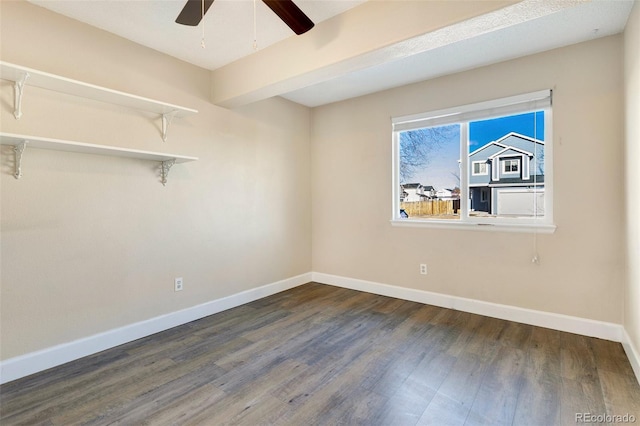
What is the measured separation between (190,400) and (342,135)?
339cm

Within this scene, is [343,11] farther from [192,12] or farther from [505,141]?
[505,141]

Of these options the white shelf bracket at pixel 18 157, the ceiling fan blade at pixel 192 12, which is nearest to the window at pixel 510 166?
the ceiling fan blade at pixel 192 12

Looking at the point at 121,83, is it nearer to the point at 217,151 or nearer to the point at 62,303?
the point at 217,151

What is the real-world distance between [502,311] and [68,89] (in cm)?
417

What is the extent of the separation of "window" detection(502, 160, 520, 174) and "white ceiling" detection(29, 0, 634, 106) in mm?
991

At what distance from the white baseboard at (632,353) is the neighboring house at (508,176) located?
3.76 feet

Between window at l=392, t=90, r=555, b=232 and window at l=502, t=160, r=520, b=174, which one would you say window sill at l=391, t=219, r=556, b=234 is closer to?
window at l=392, t=90, r=555, b=232

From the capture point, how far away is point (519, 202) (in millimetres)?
2939

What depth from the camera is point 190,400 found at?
1.80 meters

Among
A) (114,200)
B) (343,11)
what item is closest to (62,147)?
(114,200)

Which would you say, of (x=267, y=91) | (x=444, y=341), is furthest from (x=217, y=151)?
(x=444, y=341)

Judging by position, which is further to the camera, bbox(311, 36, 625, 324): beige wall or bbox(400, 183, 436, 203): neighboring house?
bbox(400, 183, 436, 203): neighboring house

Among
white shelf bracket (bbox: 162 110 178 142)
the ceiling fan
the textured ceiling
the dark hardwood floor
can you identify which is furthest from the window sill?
white shelf bracket (bbox: 162 110 178 142)

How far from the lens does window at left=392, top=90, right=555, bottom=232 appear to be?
2.82 meters
